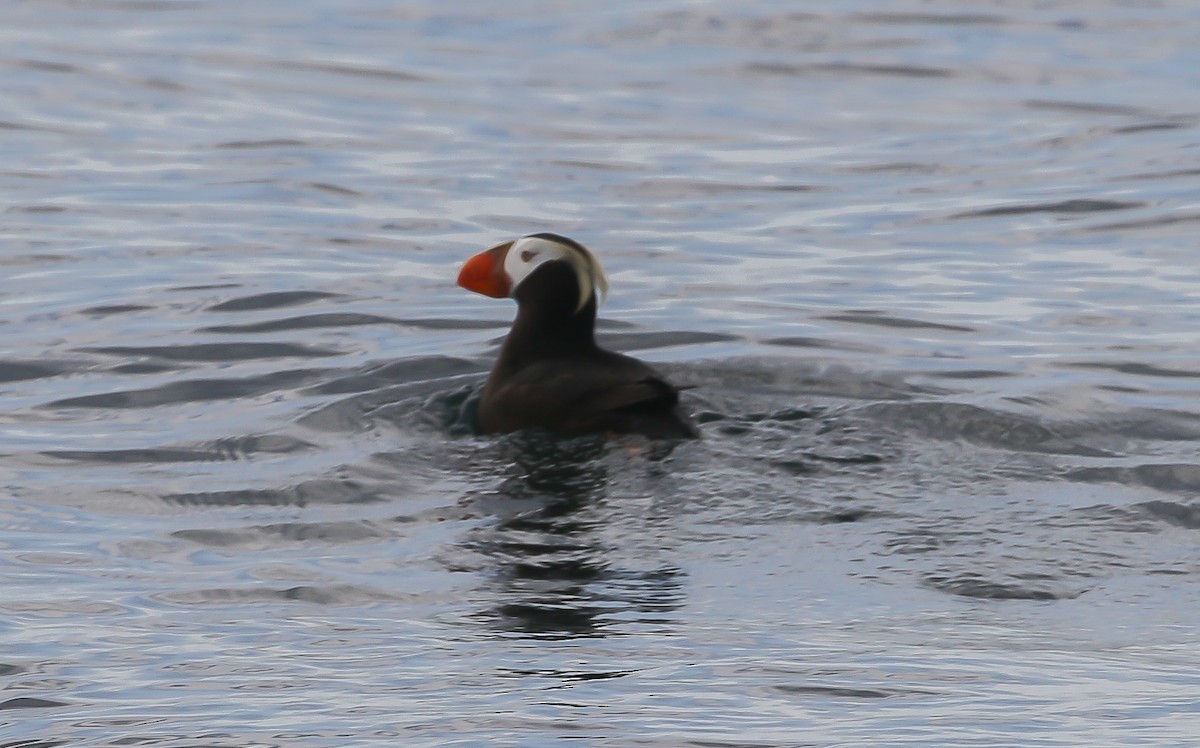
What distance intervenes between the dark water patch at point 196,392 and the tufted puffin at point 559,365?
118cm

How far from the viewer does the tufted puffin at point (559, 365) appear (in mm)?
7203

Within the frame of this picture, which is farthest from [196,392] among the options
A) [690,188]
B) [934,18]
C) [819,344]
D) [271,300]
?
[934,18]

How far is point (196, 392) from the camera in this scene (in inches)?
344

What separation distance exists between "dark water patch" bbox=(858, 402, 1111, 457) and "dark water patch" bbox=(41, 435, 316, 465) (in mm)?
2170

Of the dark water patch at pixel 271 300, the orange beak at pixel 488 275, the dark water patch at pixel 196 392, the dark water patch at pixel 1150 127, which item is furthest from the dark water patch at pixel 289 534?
the dark water patch at pixel 1150 127

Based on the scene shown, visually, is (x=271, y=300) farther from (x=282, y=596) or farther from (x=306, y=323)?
(x=282, y=596)

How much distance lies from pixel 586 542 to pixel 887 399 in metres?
2.45

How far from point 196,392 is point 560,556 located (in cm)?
327

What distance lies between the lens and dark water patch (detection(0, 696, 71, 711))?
465cm

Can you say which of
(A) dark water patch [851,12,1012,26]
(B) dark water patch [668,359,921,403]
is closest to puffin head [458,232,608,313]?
(B) dark water patch [668,359,921,403]

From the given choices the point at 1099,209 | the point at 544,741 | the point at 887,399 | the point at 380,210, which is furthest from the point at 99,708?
the point at 1099,209

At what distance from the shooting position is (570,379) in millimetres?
7336

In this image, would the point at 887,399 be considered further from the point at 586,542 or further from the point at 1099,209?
the point at 1099,209

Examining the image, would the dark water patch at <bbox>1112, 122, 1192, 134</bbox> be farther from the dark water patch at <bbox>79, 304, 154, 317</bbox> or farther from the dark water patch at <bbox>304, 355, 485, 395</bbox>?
the dark water patch at <bbox>304, 355, 485, 395</bbox>
